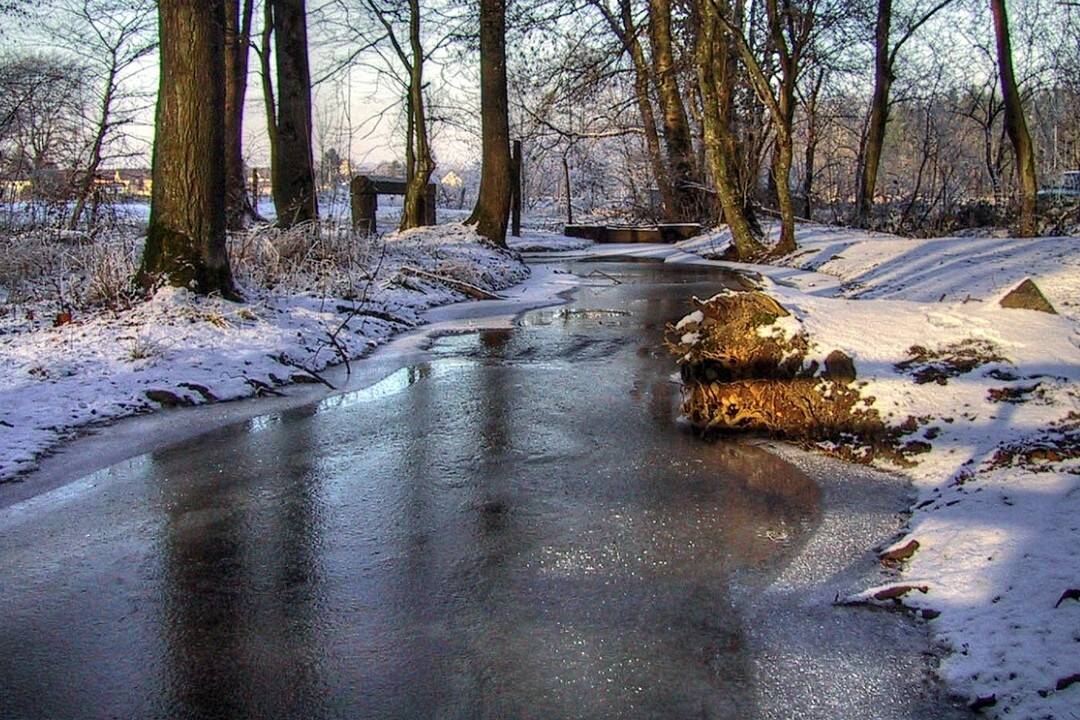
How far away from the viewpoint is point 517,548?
3.60 metres

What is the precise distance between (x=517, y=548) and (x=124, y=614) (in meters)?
1.49

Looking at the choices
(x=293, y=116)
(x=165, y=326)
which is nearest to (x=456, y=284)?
(x=293, y=116)

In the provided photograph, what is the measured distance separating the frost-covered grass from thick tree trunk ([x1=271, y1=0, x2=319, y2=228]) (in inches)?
80.9

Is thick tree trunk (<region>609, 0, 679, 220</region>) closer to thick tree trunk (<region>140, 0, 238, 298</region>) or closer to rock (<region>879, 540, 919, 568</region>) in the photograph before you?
thick tree trunk (<region>140, 0, 238, 298</region>)

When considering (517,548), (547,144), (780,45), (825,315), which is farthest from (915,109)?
(517,548)

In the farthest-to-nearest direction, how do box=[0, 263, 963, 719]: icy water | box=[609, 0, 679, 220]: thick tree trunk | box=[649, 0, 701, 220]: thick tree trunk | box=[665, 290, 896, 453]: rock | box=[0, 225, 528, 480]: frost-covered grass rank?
box=[649, 0, 701, 220]: thick tree trunk
box=[609, 0, 679, 220]: thick tree trunk
box=[0, 225, 528, 480]: frost-covered grass
box=[665, 290, 896, 453]: rock
box=[0, 263, 963, 719]: icy water

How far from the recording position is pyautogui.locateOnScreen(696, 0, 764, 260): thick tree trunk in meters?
16.4

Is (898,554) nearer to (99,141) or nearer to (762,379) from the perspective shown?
(762,379)

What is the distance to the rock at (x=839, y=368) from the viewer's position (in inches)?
204

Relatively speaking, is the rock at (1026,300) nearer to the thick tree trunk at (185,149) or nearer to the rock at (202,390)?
the rock at (202,390)

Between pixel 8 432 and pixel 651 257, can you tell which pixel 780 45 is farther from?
pixel 8 432

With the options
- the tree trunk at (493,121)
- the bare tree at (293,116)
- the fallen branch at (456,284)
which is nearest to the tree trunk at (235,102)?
the bare tree at (293,116)

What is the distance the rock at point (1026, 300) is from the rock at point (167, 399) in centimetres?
579

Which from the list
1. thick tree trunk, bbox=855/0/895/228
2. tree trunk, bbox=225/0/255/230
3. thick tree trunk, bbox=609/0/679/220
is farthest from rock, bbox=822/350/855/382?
thick tree trunk, bbox=855/0/895/228
